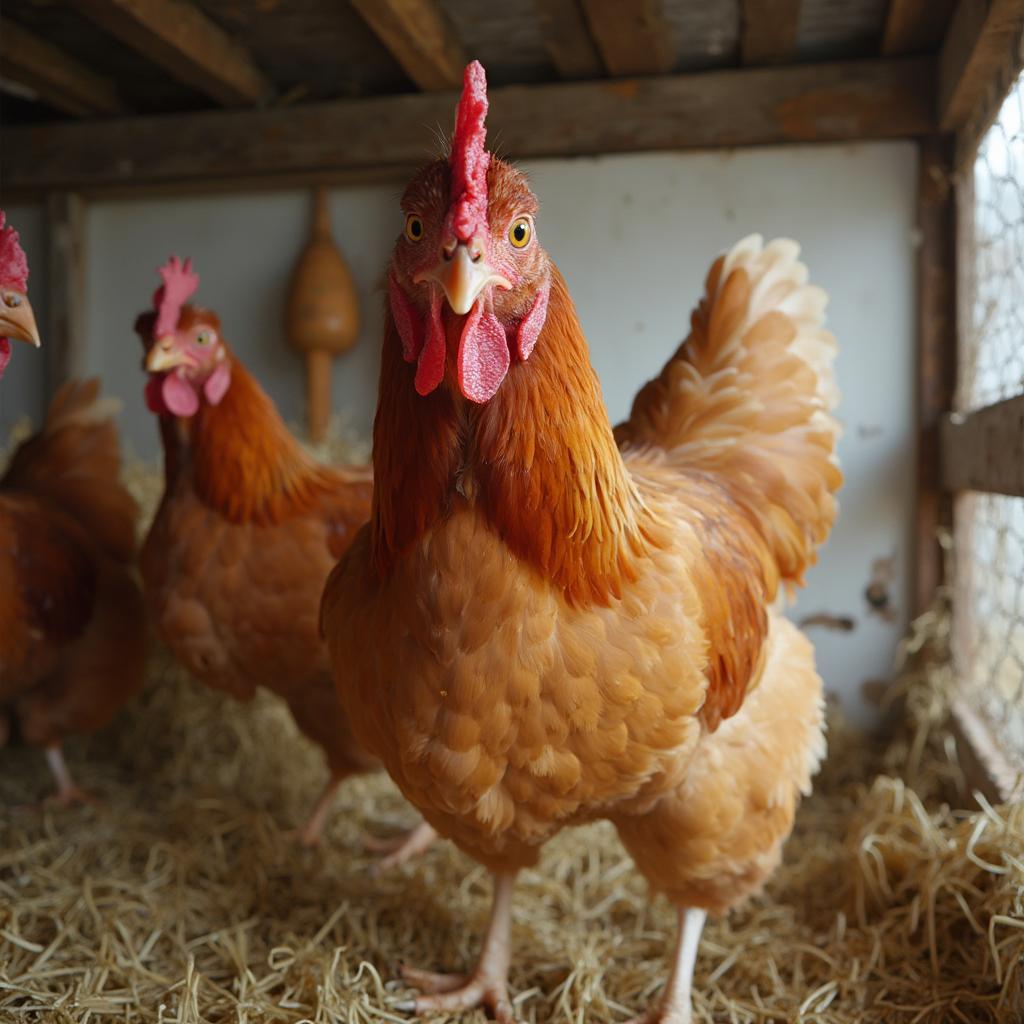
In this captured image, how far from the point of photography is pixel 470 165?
1.15 m

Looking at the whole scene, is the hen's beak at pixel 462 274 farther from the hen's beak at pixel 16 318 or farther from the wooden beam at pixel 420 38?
the wooden beam at pixel 420 38

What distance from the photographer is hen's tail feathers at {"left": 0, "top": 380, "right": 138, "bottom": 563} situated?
312cm

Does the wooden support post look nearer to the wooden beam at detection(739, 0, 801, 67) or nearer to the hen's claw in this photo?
the wooden beam at detection(739, 0, 801, 67)

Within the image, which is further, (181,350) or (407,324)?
(181,350)

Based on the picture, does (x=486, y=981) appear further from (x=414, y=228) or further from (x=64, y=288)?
(x=64, y=288)

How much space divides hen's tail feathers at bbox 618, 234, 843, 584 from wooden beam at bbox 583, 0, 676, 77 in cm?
110

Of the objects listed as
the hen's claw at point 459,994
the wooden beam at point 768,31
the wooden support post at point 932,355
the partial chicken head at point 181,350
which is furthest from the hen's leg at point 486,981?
the wooden beam at point 768,31

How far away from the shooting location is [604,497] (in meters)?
1.43

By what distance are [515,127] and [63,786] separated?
3.00 m

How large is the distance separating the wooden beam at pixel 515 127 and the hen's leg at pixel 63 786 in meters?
2.47

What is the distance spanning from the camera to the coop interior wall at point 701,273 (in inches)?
133

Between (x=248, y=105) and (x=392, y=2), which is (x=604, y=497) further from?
(x=248, y=105)

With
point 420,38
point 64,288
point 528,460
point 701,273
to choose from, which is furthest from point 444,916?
point 64,288

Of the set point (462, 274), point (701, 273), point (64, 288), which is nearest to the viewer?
point (462, 274)
